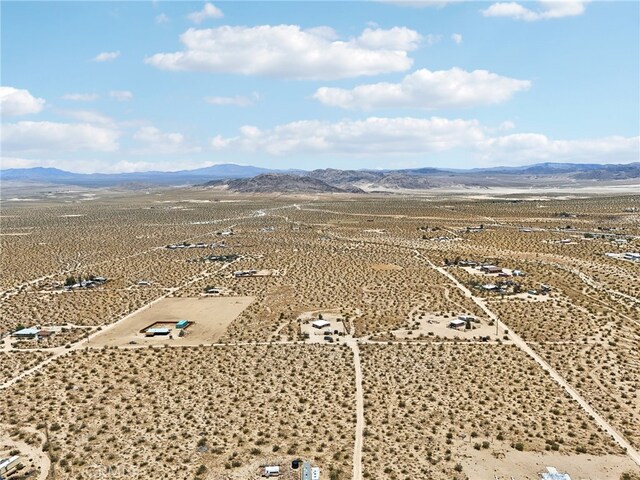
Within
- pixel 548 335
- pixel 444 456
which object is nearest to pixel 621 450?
pixel 444 456

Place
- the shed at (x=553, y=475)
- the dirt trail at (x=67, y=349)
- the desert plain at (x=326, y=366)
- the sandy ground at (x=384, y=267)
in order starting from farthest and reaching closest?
the sandy ground at (x=384, y=267) → the dirt trail at (x=67, y=349) → the desert plain at (x=326, y=366) → the shed at (x=553, y=475)

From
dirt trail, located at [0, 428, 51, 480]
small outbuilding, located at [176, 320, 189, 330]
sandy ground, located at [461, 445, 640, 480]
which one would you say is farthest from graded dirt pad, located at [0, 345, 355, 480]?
sandy ground, located at [461, 445, 640, 480]

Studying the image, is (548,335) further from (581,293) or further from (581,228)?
(581,228)

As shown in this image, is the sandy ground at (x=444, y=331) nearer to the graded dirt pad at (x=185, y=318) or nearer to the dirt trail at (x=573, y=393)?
the dirt trail at (x=573, y=393)

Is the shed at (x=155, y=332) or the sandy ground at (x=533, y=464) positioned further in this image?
the shed at (x=155, y=332)

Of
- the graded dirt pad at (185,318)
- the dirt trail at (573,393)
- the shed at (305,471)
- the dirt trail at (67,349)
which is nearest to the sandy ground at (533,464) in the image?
the dirt trail at (573,393)

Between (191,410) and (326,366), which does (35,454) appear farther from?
(326,366)

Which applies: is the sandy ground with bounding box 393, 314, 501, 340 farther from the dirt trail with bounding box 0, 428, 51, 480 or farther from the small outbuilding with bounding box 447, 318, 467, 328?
the dirt trail with bounding box 0, 428, 51, 480
